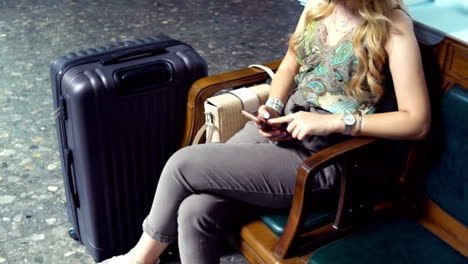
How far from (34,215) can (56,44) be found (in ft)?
6.51

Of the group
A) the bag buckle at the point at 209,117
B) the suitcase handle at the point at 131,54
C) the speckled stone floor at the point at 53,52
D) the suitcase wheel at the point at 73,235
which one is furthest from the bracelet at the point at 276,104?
the suitcase wheel at the point at 73,235

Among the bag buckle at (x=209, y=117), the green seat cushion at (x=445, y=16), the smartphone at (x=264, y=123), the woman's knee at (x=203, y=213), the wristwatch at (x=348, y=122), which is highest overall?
the wristwatch at (x=348, y=122)

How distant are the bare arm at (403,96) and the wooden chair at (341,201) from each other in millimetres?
56

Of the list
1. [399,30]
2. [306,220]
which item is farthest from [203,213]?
[399,30]

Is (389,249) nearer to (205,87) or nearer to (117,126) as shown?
(205,87)

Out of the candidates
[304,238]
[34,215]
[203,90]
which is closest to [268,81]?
[203,90]

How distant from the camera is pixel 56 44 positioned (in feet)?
14.0

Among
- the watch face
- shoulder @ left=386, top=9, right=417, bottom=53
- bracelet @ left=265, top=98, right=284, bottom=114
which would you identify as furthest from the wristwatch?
bracelet @ left=265, top=98, right=284, bottom=114

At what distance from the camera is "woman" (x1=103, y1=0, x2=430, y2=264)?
173 centimetres

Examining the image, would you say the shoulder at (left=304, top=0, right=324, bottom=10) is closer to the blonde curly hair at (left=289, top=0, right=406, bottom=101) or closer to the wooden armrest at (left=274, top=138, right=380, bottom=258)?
the blonde curly hair at (left=289, top=0, right=406, bottom=101)

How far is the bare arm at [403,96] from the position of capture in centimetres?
170

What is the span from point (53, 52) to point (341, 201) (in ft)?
9.64

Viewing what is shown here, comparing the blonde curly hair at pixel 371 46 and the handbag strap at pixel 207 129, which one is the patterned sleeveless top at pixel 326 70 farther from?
the handbag strap at pixel 207 129

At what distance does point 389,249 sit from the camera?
1.69 m
